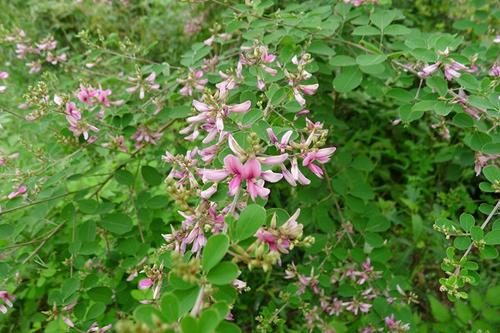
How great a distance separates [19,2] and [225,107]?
6.16 m

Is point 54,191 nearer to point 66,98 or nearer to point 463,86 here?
point 66,98

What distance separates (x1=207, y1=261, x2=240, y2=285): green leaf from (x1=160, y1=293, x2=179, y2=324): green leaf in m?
0.11

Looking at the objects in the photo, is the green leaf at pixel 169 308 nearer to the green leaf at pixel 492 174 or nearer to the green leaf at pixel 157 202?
the green leaf at pixel 492 174

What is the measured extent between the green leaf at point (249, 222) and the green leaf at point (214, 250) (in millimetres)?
78

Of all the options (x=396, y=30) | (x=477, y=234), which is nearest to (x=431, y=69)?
(x=396, y=30)

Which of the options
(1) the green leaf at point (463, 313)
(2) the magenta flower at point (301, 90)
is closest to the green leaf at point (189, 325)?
(2) the magenta flower at point (301, 90)

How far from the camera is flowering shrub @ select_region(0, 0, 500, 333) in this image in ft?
4.01

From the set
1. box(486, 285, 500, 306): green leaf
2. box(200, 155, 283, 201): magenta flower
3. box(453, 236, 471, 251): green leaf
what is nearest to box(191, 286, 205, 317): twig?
box(200, 155, 283, 201): magenta flower

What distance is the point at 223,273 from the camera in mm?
992

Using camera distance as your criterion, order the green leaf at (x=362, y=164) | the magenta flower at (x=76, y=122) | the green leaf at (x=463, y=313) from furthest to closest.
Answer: the green leaf at (x=362, y=164)
the green leaf at (x=463, y=313)
the magenta flower at (x=76, y=122)

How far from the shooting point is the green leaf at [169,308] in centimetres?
92

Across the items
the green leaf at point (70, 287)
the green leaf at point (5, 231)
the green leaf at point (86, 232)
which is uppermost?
the green leaf at point (5, 231)

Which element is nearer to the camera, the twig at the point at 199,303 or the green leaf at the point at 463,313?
the twig at the point at 199,303

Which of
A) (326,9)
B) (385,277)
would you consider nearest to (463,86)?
(326,9)
